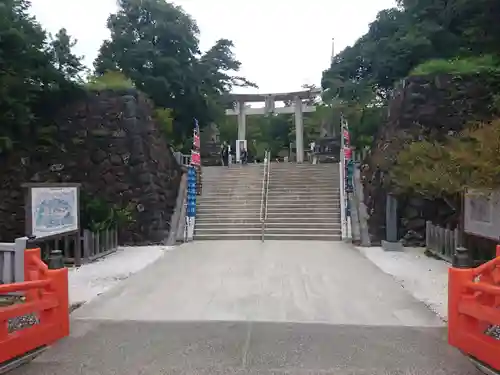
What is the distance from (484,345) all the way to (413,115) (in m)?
10.5

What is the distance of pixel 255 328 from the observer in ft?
16.4

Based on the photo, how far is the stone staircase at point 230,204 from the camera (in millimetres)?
13413

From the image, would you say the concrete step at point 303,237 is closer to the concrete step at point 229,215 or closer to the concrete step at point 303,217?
the concrete step at point 303,217

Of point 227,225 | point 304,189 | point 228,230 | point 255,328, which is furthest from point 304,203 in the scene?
point 255,328

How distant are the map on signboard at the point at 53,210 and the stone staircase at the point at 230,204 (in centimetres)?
456

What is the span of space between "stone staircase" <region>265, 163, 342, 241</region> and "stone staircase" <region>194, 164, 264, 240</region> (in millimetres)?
459

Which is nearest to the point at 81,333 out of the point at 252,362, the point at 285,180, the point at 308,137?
the point at 252,362

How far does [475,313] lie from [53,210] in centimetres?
694

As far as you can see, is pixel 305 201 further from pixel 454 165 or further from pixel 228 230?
pixel 454 165

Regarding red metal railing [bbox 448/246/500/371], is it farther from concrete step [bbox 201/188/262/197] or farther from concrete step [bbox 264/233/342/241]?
concrete step [bbox 201/188/262/197]

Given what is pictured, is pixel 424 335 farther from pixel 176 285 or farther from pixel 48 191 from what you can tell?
pixel 48 191

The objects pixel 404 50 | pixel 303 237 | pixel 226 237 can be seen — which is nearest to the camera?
pixel 303 237

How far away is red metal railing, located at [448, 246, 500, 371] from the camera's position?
152 inches

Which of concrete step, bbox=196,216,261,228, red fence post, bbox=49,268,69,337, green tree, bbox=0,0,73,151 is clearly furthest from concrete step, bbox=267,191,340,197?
red fence post, bbox=49,268,69,337
